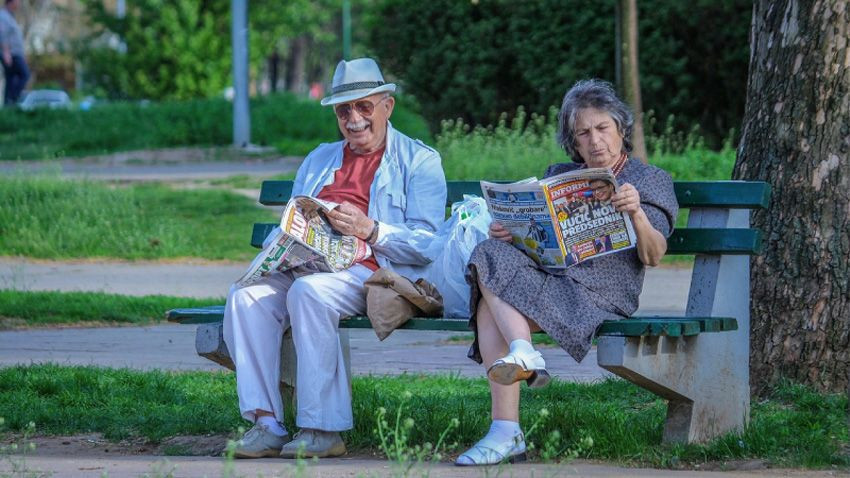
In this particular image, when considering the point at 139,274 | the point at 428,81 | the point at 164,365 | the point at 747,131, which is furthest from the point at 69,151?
the point at 747,131

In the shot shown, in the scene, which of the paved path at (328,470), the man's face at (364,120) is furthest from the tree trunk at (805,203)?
the man's face at (364,120)

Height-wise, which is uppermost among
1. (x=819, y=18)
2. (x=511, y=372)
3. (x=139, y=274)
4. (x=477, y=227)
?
(x=819, y=18)

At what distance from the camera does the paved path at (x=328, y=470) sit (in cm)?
459

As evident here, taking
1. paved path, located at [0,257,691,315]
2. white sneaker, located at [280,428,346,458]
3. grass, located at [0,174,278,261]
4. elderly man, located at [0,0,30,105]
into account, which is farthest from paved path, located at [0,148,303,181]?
white sneaker, located at [280,428,346,458]

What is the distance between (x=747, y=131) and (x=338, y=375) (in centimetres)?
201

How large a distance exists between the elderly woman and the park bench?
0.36 feet

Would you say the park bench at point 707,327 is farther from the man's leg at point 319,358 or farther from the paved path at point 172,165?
the paved path at point 172,165

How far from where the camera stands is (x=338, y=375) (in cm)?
510

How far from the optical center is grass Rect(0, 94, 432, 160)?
21.5m

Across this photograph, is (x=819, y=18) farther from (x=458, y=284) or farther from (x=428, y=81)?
(x=428, y=81)

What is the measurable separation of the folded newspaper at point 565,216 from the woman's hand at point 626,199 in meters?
0.03

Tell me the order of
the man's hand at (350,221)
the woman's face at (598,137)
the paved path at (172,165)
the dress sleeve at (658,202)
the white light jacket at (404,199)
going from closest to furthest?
the dress sleeve at (658,202), the woman's face at (598,137), the man's hand at (350,221), the white light jacket at (404,199), the paved path at (172,165)

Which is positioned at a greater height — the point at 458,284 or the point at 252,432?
the point at 458,284

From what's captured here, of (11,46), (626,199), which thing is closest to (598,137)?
(626,199)
